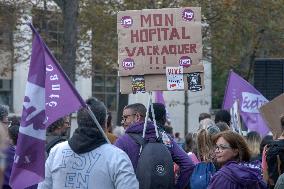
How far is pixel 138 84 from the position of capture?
30.2 ft

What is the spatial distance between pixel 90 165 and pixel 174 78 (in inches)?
98.3

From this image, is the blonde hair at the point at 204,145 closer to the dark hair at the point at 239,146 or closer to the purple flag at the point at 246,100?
the dark hair at the point at 239,146

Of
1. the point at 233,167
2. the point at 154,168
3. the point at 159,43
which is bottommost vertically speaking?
the point at 154,168

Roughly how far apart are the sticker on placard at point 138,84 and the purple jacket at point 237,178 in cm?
210

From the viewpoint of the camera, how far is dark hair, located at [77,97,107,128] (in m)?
7.04

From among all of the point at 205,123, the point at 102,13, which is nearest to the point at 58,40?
the point at 102,13

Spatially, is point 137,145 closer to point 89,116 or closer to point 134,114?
point 134,114

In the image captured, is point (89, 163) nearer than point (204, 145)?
Yes

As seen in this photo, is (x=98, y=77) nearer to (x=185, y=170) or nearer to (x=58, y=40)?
(x=58, y=40)

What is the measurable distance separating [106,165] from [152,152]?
132cm

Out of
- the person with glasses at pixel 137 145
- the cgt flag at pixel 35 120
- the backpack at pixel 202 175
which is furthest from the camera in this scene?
the backpack at pixel 202 175

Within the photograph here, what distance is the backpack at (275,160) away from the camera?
857 centimetres

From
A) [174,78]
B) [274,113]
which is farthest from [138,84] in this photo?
[274,113]

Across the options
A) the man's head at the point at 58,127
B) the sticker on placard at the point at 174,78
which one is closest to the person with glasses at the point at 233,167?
the sticker on placard at the point at 174,78
